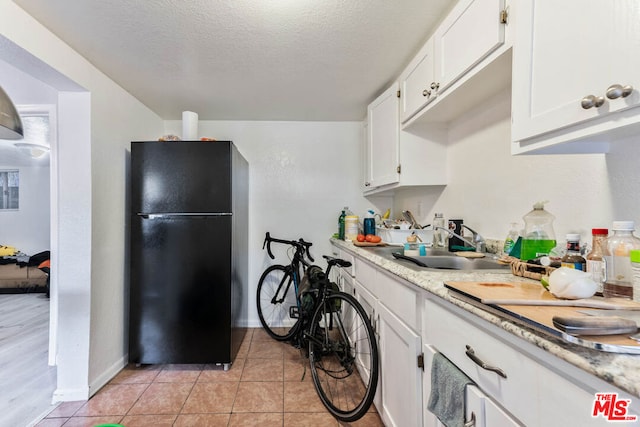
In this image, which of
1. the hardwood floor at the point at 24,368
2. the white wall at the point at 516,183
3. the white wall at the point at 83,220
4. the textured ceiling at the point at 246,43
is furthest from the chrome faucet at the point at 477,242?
the hardwood floor at the point at 24,368

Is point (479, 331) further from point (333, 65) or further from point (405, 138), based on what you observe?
point (333, 65)

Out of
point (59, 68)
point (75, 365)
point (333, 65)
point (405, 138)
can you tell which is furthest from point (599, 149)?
point (75, 365)

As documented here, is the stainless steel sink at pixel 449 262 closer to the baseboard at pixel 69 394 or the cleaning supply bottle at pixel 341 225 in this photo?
Result: the cleaning supply bottle at pixel 341 225

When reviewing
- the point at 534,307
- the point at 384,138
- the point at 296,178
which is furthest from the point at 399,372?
the point at 296,178

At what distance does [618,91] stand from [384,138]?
1.77 metres

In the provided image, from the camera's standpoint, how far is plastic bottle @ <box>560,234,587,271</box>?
0.99 m

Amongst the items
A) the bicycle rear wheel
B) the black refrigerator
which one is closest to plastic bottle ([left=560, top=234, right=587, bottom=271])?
the black refrigerator

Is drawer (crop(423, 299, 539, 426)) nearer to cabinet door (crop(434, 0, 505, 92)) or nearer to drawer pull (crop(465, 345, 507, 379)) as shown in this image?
drawer pull (crop(465, 345, 507, 379))

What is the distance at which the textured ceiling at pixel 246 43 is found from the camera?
146cm

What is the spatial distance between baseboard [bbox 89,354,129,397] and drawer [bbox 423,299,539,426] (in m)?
2.26

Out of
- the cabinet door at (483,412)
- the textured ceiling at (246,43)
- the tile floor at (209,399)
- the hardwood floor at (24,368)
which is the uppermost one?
the textured ceiling at (246,43)

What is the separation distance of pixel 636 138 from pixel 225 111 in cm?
288

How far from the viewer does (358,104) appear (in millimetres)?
2748

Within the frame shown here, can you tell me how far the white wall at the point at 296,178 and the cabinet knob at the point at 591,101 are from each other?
2525 millimetres
